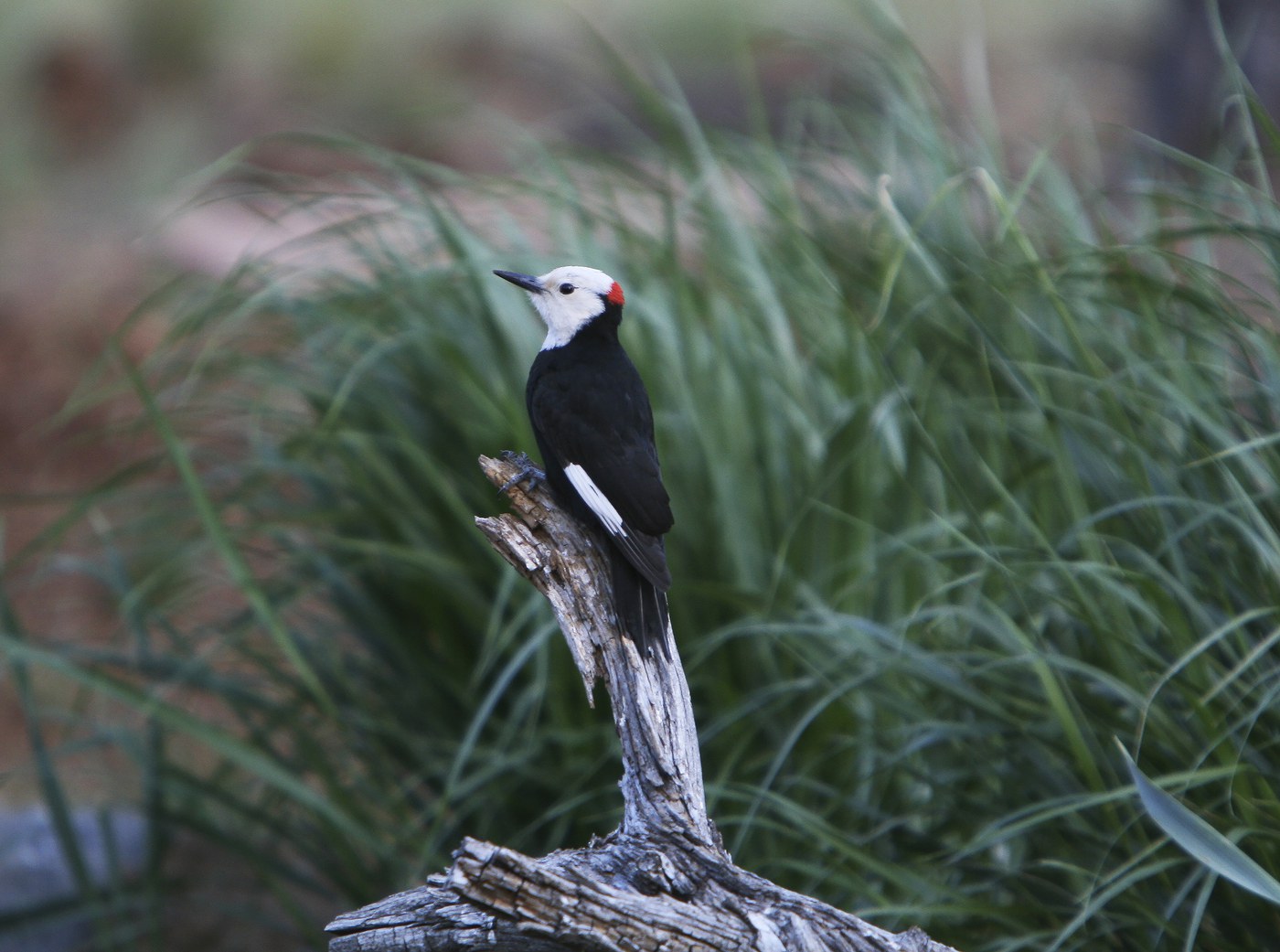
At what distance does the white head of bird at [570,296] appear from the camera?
69.1 inches

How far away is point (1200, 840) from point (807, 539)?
4.17 ft

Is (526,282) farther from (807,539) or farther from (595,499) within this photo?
(807,539)

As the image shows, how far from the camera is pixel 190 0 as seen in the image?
10.9m

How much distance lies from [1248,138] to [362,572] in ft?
5.88

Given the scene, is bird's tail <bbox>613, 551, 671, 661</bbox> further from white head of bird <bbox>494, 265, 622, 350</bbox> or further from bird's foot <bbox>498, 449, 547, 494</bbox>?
white head of bird <bbox>494, 265, 622, 350</bbox>

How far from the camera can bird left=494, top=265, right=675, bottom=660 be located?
1.41m

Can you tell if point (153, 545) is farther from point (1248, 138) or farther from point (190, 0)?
point (190, 0)

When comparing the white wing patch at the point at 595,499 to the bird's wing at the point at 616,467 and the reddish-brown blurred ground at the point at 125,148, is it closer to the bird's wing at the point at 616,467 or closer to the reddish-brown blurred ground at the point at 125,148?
the bird's wing at the point at 616,467

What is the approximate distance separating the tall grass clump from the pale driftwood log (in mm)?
437

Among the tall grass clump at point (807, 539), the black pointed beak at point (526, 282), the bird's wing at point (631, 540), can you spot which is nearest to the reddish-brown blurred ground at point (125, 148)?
the tall grass clump at point (807, 539)

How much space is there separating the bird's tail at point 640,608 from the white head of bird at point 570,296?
1.50ft

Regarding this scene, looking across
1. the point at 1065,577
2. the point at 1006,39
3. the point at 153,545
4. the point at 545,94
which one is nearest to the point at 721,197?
the point at 1065,577

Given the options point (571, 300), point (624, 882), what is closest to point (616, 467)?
point (571, 300)

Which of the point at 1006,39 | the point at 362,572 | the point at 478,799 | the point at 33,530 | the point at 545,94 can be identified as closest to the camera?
the point at 478,799
